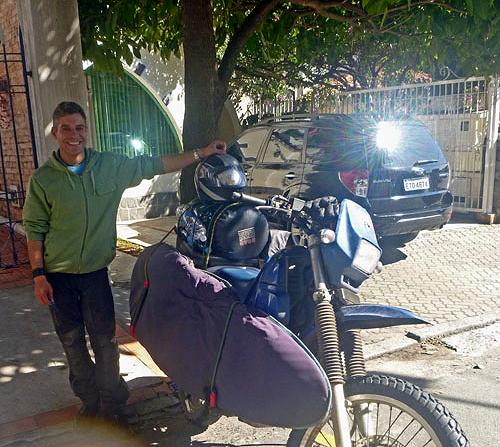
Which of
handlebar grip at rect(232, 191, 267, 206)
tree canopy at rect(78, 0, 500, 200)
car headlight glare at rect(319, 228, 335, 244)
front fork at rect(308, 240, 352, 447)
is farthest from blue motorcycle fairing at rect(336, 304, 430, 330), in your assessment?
tree canopy at rect(78, 0, 500, 200)

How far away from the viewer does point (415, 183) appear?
22.0ft

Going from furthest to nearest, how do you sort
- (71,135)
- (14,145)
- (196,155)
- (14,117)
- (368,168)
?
1. (14,145)
2. (14,117)
3. (368,168)
4. (196,155)
5. (71,135)

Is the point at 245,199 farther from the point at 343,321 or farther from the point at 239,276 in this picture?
the point at 343,321

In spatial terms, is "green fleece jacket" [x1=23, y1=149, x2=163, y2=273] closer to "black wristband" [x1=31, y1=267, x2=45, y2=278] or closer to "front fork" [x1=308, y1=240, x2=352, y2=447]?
"black wristband" [x1=31, y1=267, x2=45, y2=278]

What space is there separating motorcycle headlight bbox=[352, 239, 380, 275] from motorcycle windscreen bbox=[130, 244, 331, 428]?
399mm

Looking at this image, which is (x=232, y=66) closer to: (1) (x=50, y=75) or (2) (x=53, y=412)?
(1) (x=50, y=75)

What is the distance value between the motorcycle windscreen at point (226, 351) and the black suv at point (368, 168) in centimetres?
A: 391

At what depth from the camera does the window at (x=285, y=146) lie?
6.93m

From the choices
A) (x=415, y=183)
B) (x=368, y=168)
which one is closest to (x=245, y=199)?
(x=368, y=168)

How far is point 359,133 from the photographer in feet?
21.1

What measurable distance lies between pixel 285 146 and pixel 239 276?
4.85 m

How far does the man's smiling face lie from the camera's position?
2822 mm

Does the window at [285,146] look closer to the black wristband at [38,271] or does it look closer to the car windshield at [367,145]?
the car windshield at [367,145]

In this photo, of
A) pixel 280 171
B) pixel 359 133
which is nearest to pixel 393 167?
pixel 359 133
